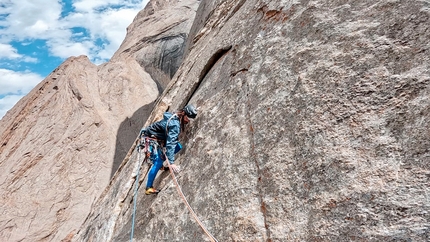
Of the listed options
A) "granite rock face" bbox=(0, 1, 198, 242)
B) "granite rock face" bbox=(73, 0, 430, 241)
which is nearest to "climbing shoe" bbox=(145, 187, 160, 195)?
"granite rock face" bbox=(73, 0, 430, 241)

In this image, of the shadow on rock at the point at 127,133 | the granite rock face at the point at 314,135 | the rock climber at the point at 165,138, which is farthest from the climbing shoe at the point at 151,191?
the shadow on rock at the point at 127,133

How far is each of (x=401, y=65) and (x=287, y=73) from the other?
1.52 metres

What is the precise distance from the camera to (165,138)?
6.85 metres

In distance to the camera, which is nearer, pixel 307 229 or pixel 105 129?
pixel 307 229

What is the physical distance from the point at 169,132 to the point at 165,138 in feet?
1.94

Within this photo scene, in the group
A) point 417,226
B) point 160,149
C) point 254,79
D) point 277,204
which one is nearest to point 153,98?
point 160,149

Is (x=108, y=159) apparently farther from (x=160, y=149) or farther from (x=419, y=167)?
(x=419, y=167)

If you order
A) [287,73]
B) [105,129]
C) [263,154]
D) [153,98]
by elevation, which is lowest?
[153,98]

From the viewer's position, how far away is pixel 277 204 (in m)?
4.29

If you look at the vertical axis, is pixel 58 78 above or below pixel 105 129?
above

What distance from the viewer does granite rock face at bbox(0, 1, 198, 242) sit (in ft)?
46.9

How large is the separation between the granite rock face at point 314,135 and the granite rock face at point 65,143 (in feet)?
32.4

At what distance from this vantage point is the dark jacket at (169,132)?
243 inches

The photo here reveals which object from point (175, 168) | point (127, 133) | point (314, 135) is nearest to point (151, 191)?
point (175, 168)
